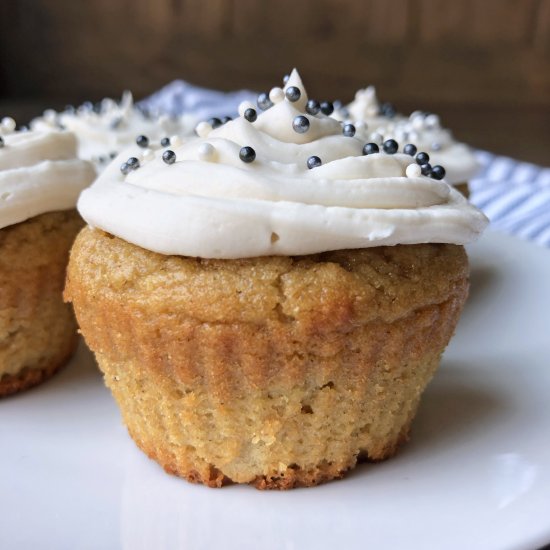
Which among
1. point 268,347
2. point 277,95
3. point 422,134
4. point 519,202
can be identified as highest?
point 277,95

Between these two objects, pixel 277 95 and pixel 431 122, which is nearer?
pixel 277 95

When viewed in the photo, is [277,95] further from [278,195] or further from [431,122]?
[431,122]

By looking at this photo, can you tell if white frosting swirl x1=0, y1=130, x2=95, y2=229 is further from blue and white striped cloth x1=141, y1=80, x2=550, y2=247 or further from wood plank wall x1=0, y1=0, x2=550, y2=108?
wood plank wall x1=0, y1=0, x2=550, y2=108

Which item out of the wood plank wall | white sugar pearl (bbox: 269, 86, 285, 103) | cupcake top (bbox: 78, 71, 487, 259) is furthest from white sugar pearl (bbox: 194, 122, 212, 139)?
the wood plank wall

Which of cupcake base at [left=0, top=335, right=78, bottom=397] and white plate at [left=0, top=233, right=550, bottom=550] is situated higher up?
white plate at [left=0, top=233, right=550, bottom=550]

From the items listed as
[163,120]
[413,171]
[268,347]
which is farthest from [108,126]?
[268,347]

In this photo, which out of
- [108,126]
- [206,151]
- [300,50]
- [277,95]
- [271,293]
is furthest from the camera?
[300,50]

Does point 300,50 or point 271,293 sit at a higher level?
point 271,293

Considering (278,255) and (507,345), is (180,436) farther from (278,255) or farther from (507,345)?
(507,345)
